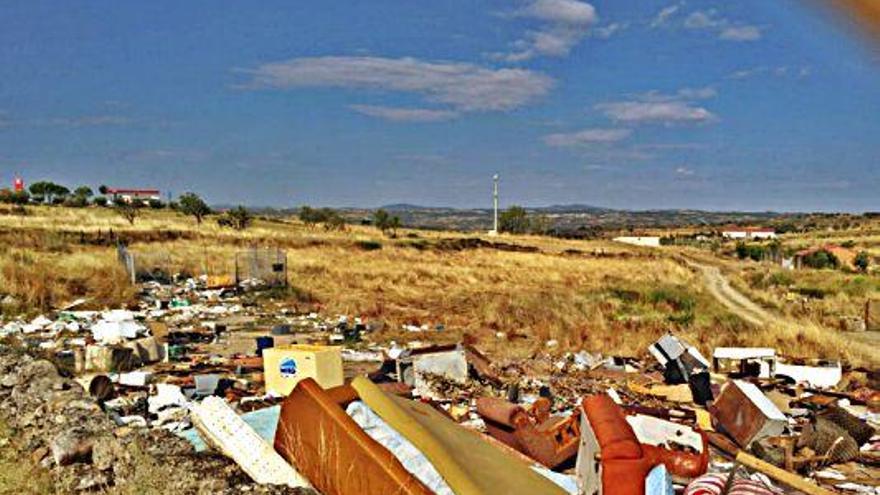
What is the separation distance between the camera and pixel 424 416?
4898 millimetres

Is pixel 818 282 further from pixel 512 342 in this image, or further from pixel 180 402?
pixel 180 402

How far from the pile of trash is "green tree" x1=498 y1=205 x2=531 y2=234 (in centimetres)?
8604

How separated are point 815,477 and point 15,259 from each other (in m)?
22.2

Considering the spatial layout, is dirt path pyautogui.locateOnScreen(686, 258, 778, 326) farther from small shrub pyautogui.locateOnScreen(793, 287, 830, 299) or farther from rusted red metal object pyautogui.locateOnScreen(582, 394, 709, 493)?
rusted red metal object pyautogui.locateOnScreen(582, 394, 709, 493)

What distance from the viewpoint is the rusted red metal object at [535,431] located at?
5930mm

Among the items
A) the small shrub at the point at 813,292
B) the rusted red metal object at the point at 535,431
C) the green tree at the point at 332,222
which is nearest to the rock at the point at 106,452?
Result: the rusted red metal object at the point at 535,431

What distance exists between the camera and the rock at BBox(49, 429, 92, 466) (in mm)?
5215

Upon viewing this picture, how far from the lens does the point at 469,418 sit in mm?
7664

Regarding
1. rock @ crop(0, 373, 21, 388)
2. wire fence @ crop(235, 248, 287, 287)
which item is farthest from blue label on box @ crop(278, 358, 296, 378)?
wire fence @ crop(235, 248, 287, 287)

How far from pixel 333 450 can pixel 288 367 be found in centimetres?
420

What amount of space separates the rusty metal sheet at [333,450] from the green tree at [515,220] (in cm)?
9305

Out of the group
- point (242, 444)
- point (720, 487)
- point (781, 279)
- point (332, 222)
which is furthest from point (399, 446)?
point (332, 222)

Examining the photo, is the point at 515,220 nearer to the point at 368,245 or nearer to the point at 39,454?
the point at 368,245

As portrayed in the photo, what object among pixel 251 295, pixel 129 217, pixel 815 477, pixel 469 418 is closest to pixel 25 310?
pixel 251 295
